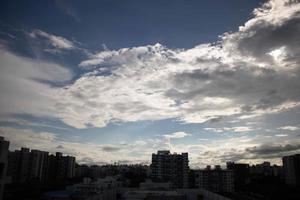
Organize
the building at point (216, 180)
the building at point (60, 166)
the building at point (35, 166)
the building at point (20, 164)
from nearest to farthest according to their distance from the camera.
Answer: the building at point (20, 164), the building at point (35, 166), the building at point (216, 180), the building at point (60, 166)

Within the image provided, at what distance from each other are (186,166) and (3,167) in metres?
49.1

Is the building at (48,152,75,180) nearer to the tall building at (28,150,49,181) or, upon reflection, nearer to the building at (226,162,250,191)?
the tall building at (28,150,49,181)

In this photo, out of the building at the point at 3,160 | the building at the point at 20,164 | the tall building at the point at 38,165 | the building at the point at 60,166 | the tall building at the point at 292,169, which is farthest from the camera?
the building at the point at 60,166

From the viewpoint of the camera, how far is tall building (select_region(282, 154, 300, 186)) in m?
63.6

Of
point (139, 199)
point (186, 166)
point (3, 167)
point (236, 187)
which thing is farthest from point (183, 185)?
point (3, 167)

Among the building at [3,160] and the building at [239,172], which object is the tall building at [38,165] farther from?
the building at [3,160]

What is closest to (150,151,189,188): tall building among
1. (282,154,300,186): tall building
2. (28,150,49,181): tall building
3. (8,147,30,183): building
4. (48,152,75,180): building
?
(48,152,75,180): building

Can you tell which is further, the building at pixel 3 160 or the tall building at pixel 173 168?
the tall building at pixel 173 168

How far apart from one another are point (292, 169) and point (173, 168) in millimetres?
26522

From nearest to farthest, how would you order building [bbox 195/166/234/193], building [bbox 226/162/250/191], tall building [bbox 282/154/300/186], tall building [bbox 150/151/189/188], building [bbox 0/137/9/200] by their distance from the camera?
building [bbox 0/137/9/200], building [bbox 195/166/234/193], tall building [bbox 150/151/189/188], tall building [bbox 282/154/300/186], building [bbox 226/162/250/191]

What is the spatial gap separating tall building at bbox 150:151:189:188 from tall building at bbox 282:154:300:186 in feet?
76.3

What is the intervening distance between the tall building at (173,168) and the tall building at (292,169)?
23243 mm

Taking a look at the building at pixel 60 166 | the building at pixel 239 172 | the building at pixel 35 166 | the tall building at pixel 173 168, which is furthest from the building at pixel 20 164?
the building at pixel 239 172

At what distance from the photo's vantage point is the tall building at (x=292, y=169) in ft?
209
